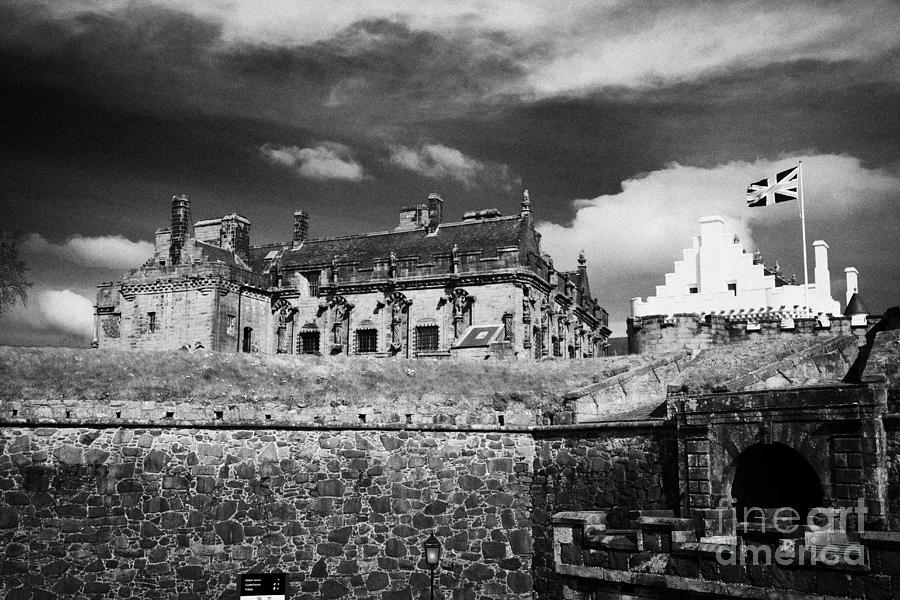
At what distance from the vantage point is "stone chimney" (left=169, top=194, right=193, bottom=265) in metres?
41.2

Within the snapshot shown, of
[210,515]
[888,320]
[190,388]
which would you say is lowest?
[210,515]

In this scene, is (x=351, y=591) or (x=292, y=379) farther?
(x=292, y=379)

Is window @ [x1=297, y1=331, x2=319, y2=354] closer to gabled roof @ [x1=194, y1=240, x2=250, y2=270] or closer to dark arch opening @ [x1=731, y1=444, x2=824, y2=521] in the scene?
gabled roof @ [x1=194, y1=240, x2=250, y2=270]

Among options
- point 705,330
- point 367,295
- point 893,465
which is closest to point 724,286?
point 705,330

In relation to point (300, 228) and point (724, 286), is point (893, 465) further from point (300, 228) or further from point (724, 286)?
point (300, 228)

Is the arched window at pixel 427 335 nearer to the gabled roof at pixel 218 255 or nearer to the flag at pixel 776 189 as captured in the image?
the gabled roof at pixel 218 255

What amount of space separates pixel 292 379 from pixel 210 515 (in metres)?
5.05

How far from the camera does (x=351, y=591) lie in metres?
18.9

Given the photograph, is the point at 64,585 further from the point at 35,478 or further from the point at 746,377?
the point at 746,377

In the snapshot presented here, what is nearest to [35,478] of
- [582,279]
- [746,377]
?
[746,377]

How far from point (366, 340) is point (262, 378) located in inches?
706

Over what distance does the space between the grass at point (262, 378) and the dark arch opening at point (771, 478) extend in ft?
21.6

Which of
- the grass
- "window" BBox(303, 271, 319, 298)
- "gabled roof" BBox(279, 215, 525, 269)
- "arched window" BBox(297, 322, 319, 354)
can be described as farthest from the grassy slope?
"window" BBox(303, 271, 319, 298)

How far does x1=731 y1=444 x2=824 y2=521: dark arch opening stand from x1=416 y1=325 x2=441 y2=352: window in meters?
22.3
